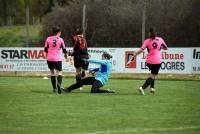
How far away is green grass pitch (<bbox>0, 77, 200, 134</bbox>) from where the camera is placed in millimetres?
12438

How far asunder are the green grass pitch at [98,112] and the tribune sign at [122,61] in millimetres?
10960

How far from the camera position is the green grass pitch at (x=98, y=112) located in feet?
40.8

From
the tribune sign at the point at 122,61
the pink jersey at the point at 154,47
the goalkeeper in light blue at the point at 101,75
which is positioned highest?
the pink jersey at the point at 154,47

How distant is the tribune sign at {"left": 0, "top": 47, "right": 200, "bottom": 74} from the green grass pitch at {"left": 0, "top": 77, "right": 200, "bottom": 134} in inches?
431

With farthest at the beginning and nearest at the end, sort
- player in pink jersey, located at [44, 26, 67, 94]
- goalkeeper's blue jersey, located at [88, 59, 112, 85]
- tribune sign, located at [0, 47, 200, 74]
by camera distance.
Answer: tribune sign, located at [0, 47, 200, 74] < player in pink jersey, located at [44, 26, 67, 94] < goalkeeper's blue jersey, located at [88, 59, 112, 85]

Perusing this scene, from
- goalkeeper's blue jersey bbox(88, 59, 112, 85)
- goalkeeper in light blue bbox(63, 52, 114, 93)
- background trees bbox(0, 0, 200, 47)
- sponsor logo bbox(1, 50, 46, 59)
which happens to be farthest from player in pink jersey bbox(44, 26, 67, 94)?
background trees bbox(0, 0, 200, 47)

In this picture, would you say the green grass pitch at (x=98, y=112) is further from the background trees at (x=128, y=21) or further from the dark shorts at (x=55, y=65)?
the background trees at (x=128, y=21)

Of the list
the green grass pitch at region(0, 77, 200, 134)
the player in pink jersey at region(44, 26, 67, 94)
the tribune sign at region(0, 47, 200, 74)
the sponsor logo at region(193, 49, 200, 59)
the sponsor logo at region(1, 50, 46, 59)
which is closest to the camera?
the green grass pitch at region(0, 77, 200, 134)

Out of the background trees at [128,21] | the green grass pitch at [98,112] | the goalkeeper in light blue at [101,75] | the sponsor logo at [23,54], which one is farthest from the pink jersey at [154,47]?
the background trees at [128,21]

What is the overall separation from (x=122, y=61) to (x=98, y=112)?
17345mm

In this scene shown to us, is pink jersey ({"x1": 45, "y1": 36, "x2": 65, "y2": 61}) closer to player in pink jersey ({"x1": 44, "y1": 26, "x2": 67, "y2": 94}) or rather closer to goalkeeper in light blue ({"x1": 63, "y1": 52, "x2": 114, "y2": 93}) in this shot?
player in pink jersey ({"x1": 44, "y1": 26, "x2": 67, "y2": 94})

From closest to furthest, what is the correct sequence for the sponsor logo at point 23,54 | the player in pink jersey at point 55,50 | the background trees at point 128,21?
the player in pink jersey at point 55,50 < the sponsor logo at point 23,54 < the background trees at point 128,21

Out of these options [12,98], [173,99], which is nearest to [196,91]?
[173,99]

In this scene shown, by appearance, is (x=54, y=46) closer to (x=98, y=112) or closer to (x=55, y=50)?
(x=55, y=50)
